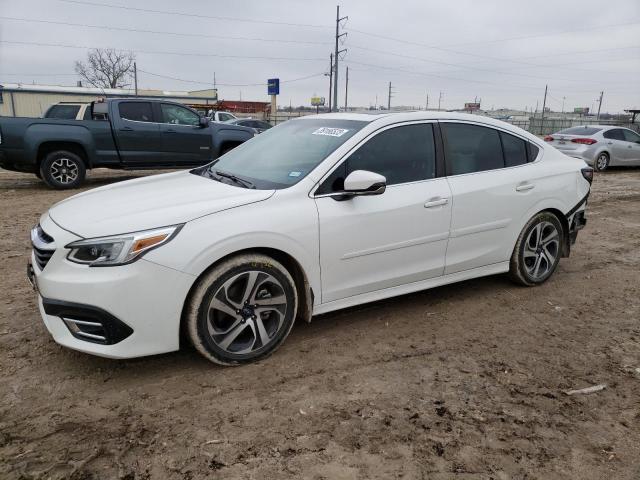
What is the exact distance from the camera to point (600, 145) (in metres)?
14.4

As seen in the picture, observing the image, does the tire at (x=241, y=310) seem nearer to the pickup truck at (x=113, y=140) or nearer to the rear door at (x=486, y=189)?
the rear door at (x=486, y=189)

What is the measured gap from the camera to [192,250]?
2.93 meters

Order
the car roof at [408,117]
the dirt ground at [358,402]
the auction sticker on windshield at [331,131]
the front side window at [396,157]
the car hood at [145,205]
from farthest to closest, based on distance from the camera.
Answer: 1. the car roof at [408,117]
2. the auction sticker on windshield at [331,131]
3. the front side window at [396,157]
4. the car hood at [145,205]
5. the dirt ground at [358,402]

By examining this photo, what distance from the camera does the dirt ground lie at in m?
2.41

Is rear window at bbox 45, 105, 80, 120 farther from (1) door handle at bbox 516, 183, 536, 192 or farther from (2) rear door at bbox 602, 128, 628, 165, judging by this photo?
(2) rear door at bbox 602, 128, 628, 165

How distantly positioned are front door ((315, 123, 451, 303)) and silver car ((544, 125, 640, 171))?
12.1 m

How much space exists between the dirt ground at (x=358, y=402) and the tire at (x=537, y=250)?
0.39 meters

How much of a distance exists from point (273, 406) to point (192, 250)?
1.01 metres

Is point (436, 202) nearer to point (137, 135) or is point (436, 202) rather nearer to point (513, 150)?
point (513, 150)

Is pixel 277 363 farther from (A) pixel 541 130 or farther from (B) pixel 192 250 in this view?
(A) pixel 541 130

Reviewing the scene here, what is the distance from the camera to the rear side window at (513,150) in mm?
4527

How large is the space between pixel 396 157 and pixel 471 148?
839mm

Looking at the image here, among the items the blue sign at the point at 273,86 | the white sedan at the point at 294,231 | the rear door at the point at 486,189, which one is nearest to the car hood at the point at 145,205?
the white sedan at the point at 294,231

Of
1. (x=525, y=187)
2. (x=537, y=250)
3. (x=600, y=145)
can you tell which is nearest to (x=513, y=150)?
(x=525, y=187)
